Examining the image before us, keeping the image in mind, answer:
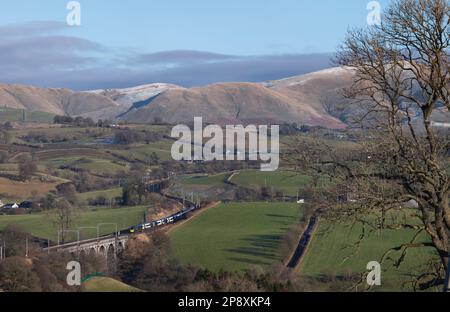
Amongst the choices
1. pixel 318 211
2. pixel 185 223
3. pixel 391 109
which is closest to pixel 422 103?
pixel 391 109

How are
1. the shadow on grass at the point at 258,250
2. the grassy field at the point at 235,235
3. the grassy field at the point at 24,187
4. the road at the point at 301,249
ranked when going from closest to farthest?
the road at the point at 301,249, the shadow on grass at the point at 258,250, the grassy field at the point at 235,235, the grassy field at the point at 24,187

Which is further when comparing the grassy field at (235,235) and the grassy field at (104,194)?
the grassy field at (104,194)

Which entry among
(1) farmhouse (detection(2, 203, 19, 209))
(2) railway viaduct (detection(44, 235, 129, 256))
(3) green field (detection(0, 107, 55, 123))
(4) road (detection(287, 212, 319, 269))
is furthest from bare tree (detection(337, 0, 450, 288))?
(3) green field (detection(0, 107, 55, 123))

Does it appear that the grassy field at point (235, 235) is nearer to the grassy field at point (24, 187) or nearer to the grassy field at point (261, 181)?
the grassy field at point (261, 181)

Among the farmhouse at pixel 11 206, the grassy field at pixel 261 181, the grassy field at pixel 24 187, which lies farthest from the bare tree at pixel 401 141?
the grassy field at pixel 24 187

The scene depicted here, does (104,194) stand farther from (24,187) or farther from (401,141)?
(401,141)
